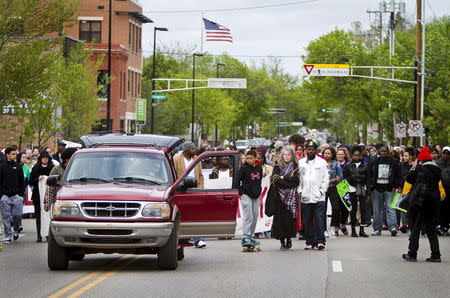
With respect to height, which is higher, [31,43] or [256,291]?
[31,43]

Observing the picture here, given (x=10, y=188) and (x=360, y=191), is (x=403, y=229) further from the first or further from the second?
(x=10, y=188)

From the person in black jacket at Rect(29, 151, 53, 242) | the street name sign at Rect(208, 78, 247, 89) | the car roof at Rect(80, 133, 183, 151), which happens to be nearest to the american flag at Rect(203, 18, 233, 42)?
the street name sign at Rect(208, 78, 247, 89)

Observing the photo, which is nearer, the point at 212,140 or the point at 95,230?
the point at 95,230

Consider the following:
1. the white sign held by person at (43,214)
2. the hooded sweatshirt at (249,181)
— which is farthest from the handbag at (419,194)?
the white sign held by person at (43,214)

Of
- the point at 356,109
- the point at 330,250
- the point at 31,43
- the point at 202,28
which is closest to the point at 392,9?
the point at 356,109

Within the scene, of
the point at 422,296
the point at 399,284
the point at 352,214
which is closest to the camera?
the point at 422,296

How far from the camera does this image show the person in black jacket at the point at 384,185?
2311 centimetres

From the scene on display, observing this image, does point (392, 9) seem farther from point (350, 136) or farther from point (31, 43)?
point (31, 43)

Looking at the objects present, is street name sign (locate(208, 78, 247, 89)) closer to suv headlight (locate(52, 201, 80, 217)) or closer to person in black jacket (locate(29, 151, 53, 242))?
person in black jacket (locate(29, 151, 53, 242))

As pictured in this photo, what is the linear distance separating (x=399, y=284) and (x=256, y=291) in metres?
2.10

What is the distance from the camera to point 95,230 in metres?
14.2

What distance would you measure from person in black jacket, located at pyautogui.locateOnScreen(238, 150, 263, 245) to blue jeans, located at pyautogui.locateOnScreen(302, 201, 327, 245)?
94 cm

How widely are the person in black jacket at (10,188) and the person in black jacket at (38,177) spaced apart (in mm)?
237

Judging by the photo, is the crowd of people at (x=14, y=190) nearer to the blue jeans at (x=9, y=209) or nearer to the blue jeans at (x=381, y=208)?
the blue jeans at (x=9, y=209)
